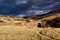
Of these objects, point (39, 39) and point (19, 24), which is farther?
point (19, 24)

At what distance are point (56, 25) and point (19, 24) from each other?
2.94 m

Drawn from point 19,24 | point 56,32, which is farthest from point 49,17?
point 56,32

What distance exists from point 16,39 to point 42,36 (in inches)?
58.6

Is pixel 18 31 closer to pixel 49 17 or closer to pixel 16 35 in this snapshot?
pixel 16 35

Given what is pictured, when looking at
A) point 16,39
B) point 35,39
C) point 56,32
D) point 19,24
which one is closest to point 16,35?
point 16,39

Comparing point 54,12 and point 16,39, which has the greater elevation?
point 54,12

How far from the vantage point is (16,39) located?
9.68m

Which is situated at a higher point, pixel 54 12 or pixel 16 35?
pixel 54 12

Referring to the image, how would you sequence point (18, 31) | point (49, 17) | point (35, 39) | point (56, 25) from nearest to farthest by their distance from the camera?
point (35, 39) < point (18, 31) < point (56, 25) < point (49, 17)

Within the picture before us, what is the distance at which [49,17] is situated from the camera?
13.4 m

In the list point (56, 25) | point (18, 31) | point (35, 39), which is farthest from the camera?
point (56, 25)

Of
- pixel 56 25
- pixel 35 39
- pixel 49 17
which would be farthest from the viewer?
pixel 49 17

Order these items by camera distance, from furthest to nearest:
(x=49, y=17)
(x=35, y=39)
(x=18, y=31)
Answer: (x=49, y=17), (x=18, y=31), (x=35, y=39)

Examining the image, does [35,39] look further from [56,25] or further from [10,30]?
[56,25]
